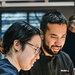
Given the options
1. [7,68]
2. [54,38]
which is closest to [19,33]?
[7,68]

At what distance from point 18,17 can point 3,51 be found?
2042mm

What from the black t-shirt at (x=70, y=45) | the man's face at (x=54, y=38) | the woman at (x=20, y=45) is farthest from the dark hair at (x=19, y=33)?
the black t-shirt at (x=70, y=45)

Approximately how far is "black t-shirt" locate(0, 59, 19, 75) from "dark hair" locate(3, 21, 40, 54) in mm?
81

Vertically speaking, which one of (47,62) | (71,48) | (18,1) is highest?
(18,1)

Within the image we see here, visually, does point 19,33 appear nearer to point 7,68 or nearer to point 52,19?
point 7,68

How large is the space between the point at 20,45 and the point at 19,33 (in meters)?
0.06

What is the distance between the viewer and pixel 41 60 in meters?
1.64

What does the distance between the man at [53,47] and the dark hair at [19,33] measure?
461 millimetres

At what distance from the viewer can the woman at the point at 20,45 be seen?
3.79 ft

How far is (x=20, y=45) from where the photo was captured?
1.16m

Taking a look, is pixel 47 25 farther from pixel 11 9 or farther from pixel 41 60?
pixel 11 9

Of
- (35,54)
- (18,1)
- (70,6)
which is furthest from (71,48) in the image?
(35,54)

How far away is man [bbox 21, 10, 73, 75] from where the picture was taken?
1620 mm

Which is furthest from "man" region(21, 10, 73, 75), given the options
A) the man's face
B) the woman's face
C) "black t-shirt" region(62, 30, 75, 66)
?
"black t-shirt" region(62, 30, 75, 66)
